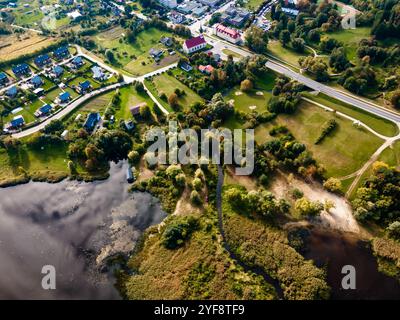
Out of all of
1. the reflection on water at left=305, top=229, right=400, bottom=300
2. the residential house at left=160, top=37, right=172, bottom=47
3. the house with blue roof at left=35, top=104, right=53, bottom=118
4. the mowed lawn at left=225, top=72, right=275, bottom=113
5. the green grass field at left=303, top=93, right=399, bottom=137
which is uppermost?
the residential house at left=160, top=37, right=172, bottom=47

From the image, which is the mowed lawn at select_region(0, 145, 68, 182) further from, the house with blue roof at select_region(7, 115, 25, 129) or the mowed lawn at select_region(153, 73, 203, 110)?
the mowed lawn at select_region(153, 73, 203, 110)

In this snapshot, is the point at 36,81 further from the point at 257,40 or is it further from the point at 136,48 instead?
the point at 257,40

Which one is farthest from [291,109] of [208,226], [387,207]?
[208,226]

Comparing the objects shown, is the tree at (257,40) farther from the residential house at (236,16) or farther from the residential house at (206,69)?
the residential house at (206,69)


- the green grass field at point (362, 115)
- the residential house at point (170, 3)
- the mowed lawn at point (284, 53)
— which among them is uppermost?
the residential house at point (170, 3)

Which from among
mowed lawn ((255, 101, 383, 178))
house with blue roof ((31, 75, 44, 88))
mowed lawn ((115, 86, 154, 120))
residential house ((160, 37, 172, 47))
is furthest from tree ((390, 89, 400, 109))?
house with blue roof ((31, 75, 44, 88))

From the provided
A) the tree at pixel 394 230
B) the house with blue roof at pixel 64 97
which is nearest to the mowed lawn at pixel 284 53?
the tree at pixel 394 230
